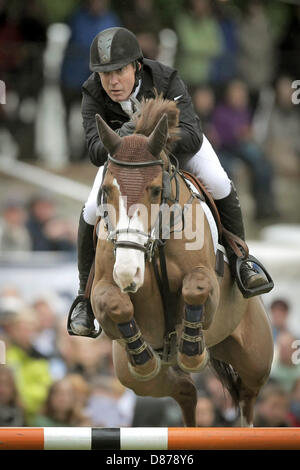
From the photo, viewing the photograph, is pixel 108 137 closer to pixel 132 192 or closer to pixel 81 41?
pixel 132 192

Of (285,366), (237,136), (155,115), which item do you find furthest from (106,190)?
(237,136)

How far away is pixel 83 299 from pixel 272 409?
3.57 metres

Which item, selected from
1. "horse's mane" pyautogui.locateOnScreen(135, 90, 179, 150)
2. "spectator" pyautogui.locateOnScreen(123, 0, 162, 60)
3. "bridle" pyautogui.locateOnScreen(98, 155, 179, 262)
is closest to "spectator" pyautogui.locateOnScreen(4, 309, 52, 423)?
"spectator" pyautogui.locateOnScreen(123, 0, 162, 60)

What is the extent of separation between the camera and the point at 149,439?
18.3 feet

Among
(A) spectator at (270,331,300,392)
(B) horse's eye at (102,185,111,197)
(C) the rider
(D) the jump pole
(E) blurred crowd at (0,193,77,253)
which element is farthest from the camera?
(E) blurred crowd at (0,193,77,253)

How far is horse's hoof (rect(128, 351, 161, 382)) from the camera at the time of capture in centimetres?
578

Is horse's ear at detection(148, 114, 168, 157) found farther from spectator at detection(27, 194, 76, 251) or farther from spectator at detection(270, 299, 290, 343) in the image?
spectator at detection(27, 194, 76, 251)

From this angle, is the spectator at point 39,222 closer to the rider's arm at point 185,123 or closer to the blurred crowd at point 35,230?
the blurred crowd at point 35,230

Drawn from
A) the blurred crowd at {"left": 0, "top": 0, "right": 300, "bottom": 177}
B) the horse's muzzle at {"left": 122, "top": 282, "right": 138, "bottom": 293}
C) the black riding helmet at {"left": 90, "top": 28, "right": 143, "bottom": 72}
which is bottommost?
the horse's muzzle at {"left": 122, "top": 282, "right": 138, "bottom": 293}

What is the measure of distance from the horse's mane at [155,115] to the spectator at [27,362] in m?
4.24

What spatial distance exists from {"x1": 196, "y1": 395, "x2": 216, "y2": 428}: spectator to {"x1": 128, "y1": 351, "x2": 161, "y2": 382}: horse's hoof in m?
3.30

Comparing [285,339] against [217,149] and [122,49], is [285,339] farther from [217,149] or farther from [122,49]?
[122,49]

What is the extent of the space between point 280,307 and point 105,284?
16.0ft

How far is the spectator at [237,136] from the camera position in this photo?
39.2ft
